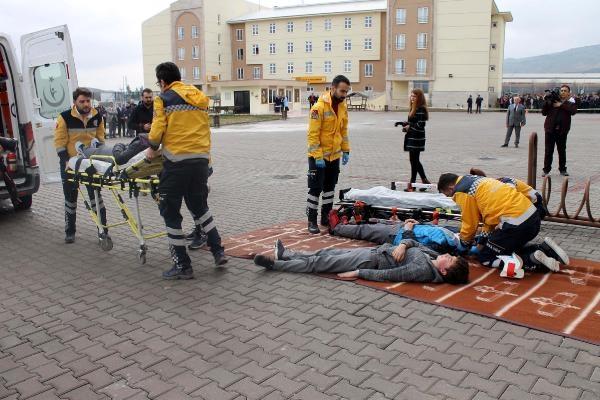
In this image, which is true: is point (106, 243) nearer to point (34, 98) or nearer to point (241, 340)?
point (241, 340)

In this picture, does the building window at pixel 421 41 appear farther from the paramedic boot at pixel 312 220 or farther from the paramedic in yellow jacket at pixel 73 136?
the paramedic in yellow jacket at pixel 73 136

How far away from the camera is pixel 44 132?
9.34m

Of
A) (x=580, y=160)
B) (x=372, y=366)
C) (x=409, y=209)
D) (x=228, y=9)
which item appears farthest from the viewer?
(x=228, y=9)

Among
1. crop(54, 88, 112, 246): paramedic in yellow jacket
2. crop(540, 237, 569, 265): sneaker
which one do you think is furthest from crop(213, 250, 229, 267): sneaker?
crop(540, 237, 569, 265): sneaker

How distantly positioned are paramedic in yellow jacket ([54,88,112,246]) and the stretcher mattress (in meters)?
3.42

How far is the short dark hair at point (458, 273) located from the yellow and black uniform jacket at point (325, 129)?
2.70 metres

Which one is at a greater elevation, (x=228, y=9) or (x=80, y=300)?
(x=228, y=9)

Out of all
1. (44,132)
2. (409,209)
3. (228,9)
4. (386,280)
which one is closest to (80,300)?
(386,280)

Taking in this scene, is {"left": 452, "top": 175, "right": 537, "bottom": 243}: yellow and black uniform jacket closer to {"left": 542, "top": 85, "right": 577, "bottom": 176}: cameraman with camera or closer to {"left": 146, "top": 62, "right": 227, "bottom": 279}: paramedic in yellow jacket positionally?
{"left": 146, "top": 62, "right": 227, "bottom": 279}: paramedic in yellow jacket

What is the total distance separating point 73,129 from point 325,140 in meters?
3.34

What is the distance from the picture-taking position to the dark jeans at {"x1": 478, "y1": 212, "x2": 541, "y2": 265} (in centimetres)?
557

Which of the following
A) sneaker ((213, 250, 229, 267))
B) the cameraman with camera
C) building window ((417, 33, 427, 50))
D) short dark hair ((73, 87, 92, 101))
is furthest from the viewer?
building window ((417, 33, 427, 50))

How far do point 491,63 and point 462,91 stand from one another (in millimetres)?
6656

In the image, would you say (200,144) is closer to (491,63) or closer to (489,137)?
(489,137)
